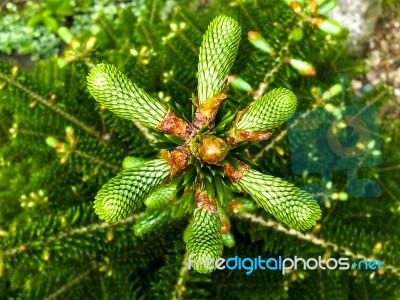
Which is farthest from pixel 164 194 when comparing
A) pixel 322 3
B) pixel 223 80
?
pixel 322 3

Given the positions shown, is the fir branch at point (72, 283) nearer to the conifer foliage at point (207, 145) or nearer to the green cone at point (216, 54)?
the conifer foliage at point (207, 145)

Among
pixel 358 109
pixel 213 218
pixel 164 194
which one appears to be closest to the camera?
pixel 213 218

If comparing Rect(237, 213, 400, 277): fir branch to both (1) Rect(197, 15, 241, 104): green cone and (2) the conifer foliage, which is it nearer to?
(2) the conifer foliage

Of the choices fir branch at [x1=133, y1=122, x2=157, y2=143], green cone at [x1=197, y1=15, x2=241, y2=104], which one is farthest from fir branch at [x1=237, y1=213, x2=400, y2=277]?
green cone at [x1=197, y1=15, x2=241, y2=104]

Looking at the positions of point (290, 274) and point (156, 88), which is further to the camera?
point (156, 88)

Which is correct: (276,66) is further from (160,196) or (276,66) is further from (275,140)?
(160,196)

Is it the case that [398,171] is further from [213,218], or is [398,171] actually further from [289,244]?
[213,218]
